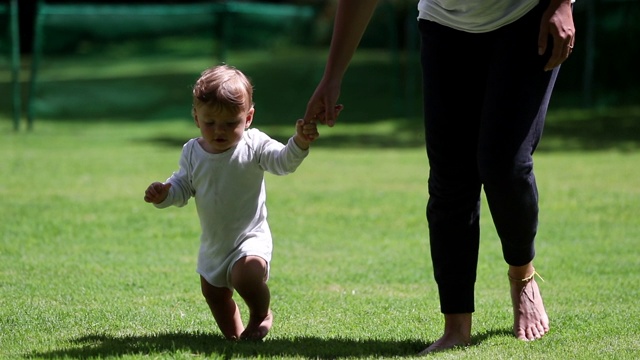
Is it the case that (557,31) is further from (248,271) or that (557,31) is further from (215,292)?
(215,292)

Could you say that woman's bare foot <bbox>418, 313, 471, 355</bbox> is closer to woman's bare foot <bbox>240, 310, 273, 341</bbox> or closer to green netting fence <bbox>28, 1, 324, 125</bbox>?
woman's bare foot <bbox>240, 310, 273, 341</bbox>

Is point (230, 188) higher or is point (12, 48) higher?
point (230, 188)

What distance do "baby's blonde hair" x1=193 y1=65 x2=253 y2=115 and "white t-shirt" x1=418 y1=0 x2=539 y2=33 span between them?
802mm

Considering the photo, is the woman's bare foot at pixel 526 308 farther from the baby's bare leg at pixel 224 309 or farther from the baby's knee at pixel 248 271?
the baby's bare leg at pixel 224 309

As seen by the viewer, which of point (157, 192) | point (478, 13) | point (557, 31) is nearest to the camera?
point (557, 31)

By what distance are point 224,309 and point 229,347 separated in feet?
0.80

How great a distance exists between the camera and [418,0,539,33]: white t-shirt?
388cm

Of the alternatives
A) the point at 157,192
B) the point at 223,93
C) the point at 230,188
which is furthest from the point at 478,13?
the point at 157,192

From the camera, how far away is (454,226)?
162 inches

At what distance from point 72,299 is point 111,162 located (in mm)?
7121

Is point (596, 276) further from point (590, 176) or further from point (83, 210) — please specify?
point (590, 176)

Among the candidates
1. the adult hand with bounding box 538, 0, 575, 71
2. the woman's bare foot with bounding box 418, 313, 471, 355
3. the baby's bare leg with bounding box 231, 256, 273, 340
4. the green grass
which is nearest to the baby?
the baby's bare leg with bounding box 231, 256, 273, 340

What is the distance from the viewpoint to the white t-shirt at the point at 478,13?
388cm

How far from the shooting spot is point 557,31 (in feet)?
12.3
